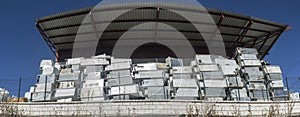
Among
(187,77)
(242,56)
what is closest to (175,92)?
(187,77)

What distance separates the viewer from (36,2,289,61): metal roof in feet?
69.3

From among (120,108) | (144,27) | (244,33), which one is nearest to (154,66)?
(144,27)

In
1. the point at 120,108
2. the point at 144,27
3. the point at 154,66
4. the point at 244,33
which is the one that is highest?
the point at 144,27

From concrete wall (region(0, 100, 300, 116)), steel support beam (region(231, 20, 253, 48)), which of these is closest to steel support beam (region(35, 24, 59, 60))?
concrete wall (region(0, 100, 300, 116))

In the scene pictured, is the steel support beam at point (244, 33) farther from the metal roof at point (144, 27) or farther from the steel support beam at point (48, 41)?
the steel support beam at point (48, 41)

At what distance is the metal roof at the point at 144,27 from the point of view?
832 inches

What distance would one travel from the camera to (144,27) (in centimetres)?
2317

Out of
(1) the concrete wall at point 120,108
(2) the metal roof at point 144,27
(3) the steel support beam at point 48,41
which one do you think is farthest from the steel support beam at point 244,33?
(3) the steel support beam at point 48,41

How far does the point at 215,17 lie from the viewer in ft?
73.7

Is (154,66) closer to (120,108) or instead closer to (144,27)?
(144,27)

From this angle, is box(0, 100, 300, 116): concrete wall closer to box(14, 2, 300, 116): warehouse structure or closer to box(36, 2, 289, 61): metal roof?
box(14, 2, 300, 116): warehouse structure

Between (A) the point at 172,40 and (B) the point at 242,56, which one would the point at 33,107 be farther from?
(B) the point at 242,56

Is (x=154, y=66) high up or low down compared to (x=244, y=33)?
down

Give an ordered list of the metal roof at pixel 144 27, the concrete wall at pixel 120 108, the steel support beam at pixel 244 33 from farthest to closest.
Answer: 1. the steel support beam at pixel 244 33
2. the metal roof at pixel 144 27
3. the concrete wall at pixel 120 108
